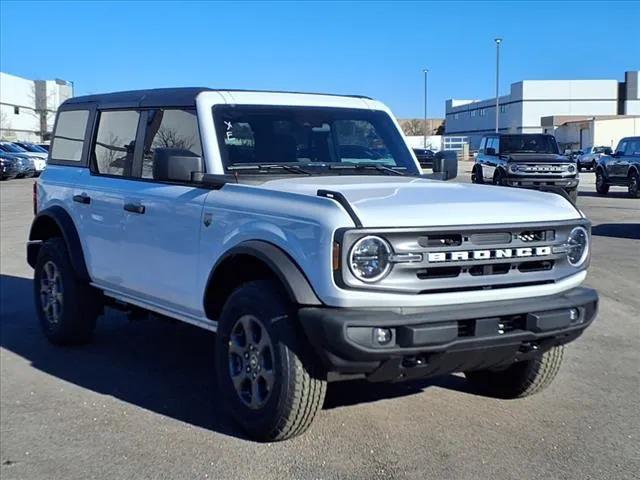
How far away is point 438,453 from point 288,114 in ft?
8.66

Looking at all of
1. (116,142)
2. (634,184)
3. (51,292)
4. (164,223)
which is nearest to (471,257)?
(164,223)

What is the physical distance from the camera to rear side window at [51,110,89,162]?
23.1 ft

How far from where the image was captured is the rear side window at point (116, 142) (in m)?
6.27

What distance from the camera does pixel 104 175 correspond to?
6512 millimetres

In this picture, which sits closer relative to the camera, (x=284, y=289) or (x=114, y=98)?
(x=284, y=289)

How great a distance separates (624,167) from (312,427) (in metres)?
23.3

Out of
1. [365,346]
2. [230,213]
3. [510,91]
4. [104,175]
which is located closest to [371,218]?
[365,346]

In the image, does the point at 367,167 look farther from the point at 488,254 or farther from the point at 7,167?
the point at 7,167

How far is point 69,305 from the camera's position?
6.73 metres

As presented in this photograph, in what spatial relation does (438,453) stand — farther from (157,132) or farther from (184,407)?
(157,132)

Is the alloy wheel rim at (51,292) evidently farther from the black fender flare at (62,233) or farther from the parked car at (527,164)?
the parked car at (527,164)

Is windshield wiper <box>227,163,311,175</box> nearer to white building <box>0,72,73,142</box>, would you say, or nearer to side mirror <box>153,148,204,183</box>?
side mirror <box>153,148,204,183</box>

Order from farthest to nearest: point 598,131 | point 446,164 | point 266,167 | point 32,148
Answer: point 598,131 → point 32,148 → point 446,164 → point 266,167

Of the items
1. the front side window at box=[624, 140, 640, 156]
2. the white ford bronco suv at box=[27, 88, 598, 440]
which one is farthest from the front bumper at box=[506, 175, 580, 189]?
the white ford bronco suv at box=[27, 88, 598, 440]
